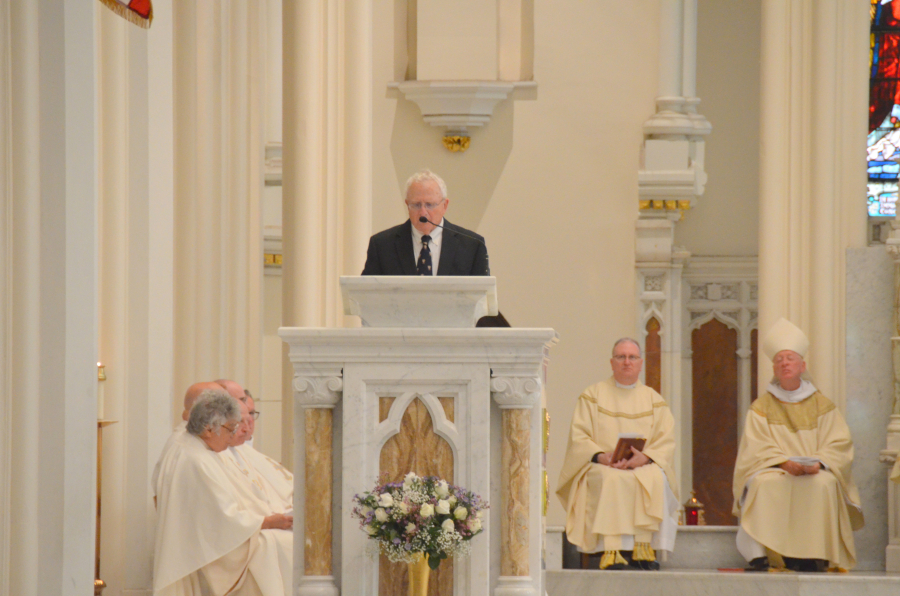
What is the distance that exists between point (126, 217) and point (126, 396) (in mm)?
793

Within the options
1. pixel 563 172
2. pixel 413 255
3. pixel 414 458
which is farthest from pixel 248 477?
pixel 563 172

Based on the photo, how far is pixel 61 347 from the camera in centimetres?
441

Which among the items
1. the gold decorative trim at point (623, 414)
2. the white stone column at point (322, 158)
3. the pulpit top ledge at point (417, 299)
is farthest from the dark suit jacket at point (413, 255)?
the gold decorative trim at point (623, 414)

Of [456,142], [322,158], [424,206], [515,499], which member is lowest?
[515,499]

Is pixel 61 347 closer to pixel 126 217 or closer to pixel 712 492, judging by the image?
pixel 126 217

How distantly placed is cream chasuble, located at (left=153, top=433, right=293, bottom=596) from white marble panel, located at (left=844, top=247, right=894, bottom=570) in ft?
15.3

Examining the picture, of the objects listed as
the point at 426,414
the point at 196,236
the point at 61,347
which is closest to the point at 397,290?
the point at 426,414

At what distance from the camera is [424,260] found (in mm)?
5172

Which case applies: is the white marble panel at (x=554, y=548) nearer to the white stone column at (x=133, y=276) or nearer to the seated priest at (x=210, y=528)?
the seated priest at (x=210, y=528)

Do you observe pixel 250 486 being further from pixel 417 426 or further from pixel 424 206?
pixel 417 426

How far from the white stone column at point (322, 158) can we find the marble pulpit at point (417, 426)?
382 cm

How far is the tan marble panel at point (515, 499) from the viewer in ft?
14.6

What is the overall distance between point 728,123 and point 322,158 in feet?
13.0

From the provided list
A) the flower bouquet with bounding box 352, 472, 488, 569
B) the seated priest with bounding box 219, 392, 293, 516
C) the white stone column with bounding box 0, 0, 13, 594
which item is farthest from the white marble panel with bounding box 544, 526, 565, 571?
the white stone column with bounding box 0, 0, 13, 594
